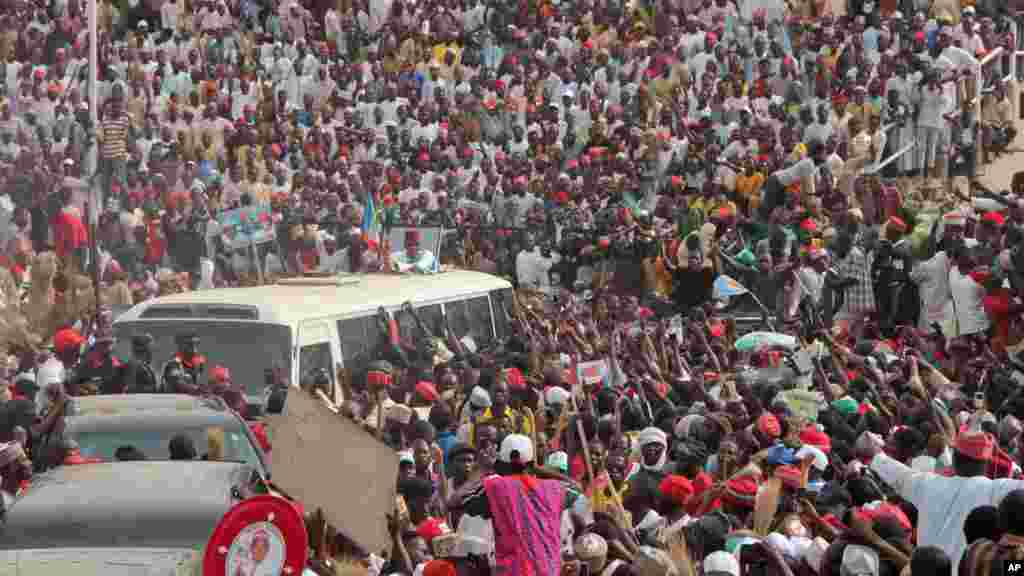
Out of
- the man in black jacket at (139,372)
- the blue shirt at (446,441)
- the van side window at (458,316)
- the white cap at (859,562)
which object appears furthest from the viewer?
the van side window at (458,316)

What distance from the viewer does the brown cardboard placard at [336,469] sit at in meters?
9.81

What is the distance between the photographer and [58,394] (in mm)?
13055

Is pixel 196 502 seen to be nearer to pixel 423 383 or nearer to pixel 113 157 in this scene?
pixel 423 383

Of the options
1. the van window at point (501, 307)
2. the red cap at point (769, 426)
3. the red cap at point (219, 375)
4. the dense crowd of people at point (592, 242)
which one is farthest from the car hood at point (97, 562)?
the van window at point (501, 307)

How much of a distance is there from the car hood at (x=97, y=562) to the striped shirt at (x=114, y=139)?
51.7 ft

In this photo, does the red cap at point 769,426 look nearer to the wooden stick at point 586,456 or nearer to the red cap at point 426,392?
the wooden stick at point 586,456

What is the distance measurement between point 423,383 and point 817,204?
24.3 feet

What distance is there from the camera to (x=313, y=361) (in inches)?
600

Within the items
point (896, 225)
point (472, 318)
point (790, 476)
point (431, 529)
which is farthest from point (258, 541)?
point (896, 225)

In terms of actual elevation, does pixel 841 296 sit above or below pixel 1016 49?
below

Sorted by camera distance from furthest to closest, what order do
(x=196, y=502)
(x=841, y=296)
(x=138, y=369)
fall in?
(x=841, y=296), (x=138, y=369), (x=196, y=502)

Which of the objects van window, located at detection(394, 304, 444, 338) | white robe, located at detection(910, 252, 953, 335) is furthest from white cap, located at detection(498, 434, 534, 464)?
white robe, located at detection(910, 252, 953, 335)

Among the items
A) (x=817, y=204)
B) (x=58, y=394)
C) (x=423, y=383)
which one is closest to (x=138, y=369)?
(x=58, y=394)

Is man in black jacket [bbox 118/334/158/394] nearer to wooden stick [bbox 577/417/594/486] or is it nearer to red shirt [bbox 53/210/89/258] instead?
wooden stick [bbox 577/417/594/486]
